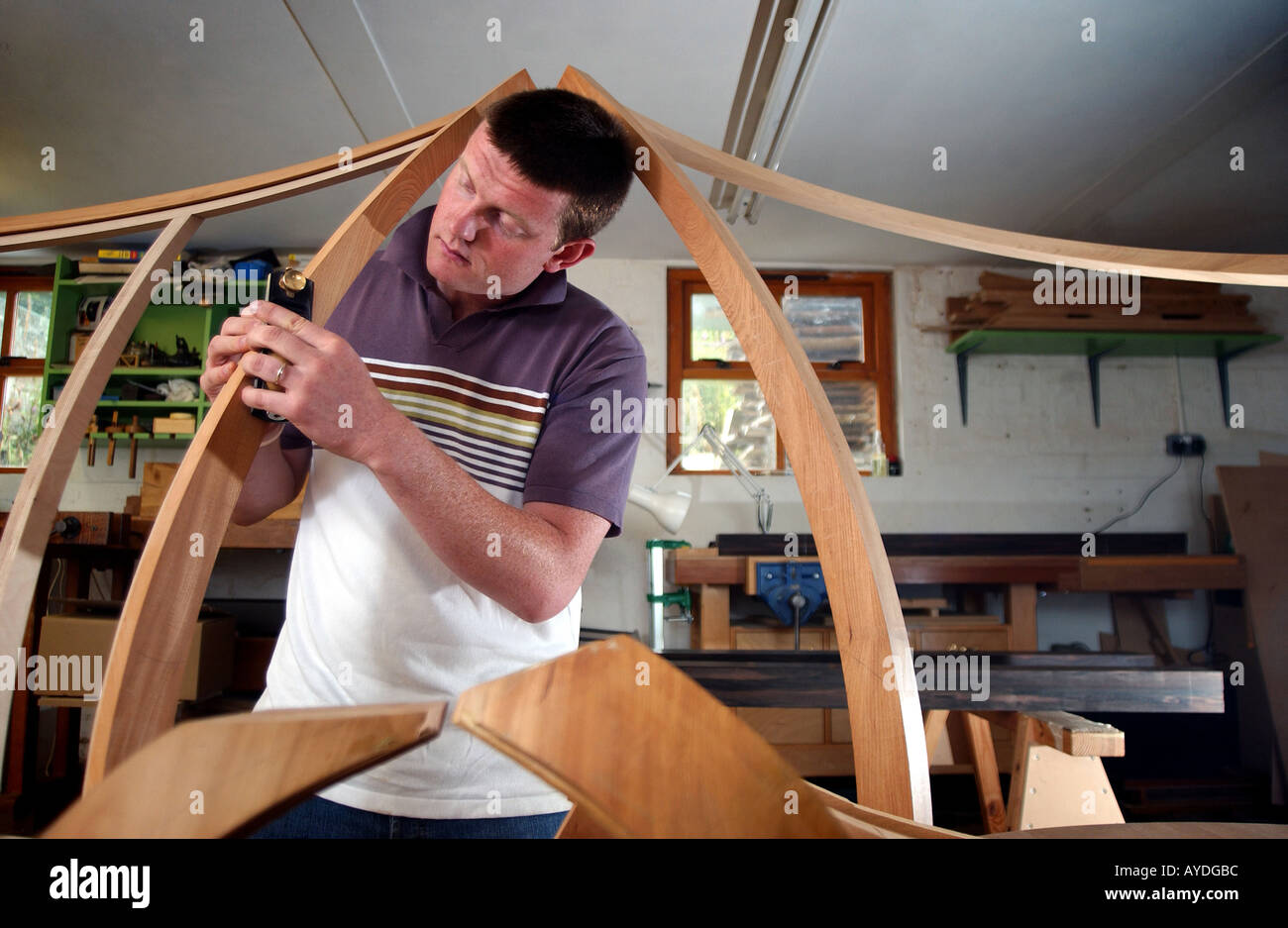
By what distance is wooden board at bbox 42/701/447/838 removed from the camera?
1.13 feet

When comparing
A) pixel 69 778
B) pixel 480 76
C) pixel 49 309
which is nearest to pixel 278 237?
pixel 49 309

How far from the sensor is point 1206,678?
2.02 meters

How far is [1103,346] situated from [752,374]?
205cm

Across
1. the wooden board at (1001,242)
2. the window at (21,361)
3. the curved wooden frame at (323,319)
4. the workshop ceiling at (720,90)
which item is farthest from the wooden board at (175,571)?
the window at (21,361)

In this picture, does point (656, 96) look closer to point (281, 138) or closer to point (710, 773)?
point (281, 138)

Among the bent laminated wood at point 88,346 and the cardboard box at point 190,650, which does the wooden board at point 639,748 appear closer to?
the bent laminated wood at point 88,346

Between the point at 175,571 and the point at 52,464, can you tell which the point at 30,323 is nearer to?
the point at 52,464

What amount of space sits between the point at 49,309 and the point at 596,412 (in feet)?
16.0

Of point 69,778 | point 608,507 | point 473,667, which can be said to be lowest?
point 69,778

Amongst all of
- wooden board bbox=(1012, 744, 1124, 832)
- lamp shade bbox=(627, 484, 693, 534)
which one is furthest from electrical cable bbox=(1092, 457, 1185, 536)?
wooden board bbox=(1012, 744, 1124, 832)

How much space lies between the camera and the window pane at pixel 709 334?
14.7 ft

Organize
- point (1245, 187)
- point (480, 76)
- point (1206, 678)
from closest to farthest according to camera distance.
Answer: point (1206, 678)
point (480, 76)
point (1245, 187)

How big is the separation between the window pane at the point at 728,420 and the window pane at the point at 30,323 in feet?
12.7

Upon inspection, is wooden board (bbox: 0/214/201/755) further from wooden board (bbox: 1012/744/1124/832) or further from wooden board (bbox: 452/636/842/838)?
wooden board (bbox: 1012/744/1124/832)
